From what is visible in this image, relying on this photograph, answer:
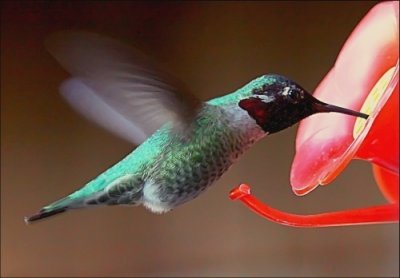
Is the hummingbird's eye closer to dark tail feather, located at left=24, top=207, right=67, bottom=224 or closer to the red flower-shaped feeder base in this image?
the red flower-shaped feeder base

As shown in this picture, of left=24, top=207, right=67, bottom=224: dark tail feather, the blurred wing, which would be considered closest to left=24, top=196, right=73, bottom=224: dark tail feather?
left=24, top=207, right=67, bottom=224: dark tail feather

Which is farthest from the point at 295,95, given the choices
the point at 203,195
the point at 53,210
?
the point at 203,195

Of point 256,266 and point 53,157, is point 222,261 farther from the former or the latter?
point 53,157

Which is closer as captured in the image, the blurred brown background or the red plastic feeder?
the red plastic feeder

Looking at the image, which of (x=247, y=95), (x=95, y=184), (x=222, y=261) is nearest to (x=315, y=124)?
(x=247, y=95)

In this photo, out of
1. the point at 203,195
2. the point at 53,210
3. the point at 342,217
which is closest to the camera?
the point at 342,217

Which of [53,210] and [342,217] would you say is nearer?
[342,217]

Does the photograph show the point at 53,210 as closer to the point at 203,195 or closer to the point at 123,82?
the point at 123,82
